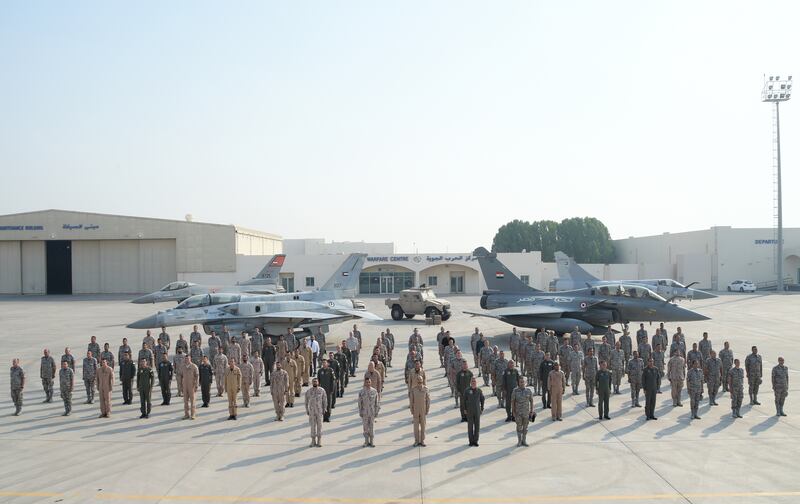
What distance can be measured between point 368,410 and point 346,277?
1499 cm

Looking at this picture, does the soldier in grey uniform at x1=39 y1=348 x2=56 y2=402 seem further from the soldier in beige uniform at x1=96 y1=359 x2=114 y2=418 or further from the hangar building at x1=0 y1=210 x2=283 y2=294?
the hangar building at x1=0 y1=210 x2=283 y2=294

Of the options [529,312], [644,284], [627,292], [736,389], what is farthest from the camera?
[644,284]

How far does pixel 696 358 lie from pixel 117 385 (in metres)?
14.4

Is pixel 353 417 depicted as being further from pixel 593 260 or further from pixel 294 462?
pixel 593 260

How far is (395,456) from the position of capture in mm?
9062

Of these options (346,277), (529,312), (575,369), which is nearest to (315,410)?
(575,369)

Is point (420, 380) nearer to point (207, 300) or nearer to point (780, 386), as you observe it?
point (780, 386)

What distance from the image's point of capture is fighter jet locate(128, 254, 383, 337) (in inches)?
782

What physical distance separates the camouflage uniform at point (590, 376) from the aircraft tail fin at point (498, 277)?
12.0 m

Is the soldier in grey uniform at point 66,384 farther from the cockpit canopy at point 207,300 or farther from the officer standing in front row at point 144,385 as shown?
the cockpit canopy at point 207,300

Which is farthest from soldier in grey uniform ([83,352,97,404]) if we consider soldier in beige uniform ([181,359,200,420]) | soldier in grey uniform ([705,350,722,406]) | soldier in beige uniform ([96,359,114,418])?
soldier in grey uniform ([705,350,722,406])

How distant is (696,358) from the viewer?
45.0ft

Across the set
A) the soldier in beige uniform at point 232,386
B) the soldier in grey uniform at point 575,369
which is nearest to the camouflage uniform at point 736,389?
the soldier in grey uniform at point 575,369

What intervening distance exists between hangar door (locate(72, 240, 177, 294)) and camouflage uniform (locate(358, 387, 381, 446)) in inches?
1857
